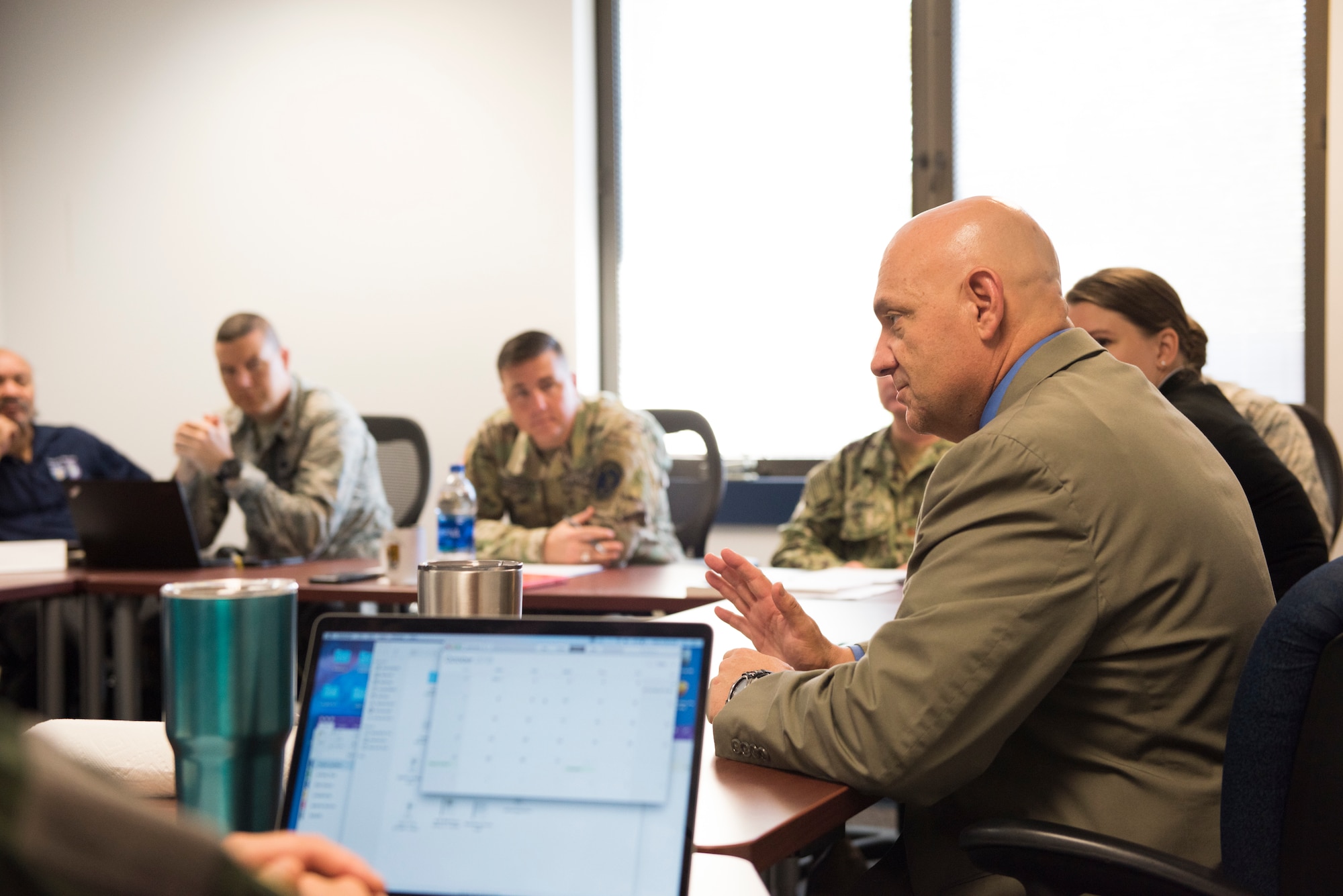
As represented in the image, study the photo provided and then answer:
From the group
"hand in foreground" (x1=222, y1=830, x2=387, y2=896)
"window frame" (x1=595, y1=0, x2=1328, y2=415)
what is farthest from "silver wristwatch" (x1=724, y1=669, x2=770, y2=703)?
"window frame" (x1=595, y1=0, x2=1328, y2=415)

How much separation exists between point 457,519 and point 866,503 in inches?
43.1

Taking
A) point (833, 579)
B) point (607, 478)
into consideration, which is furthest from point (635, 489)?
point (833, 579)

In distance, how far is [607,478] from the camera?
3.23 metres

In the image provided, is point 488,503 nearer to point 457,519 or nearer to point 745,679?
point 457,519

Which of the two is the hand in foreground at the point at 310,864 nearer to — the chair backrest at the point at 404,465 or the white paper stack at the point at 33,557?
the white paper stack at the point at 33,557

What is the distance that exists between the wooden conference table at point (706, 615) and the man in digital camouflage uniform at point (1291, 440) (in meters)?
1.34

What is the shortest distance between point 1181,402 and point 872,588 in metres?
0.71

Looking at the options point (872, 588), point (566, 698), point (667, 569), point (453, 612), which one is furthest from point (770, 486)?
point (566, 698)

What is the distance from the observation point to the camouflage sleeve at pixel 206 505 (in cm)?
339

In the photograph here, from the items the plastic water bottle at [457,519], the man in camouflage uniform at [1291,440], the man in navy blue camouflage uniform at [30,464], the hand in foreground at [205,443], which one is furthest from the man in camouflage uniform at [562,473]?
the man in camouflage uniform at [1291,440]

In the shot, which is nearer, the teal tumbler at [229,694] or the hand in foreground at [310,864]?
the hand in foreground at [310,864]

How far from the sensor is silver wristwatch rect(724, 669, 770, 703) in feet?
4.09

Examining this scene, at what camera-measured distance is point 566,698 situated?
0.74m

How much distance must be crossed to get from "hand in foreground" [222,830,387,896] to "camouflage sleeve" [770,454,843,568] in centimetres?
270
